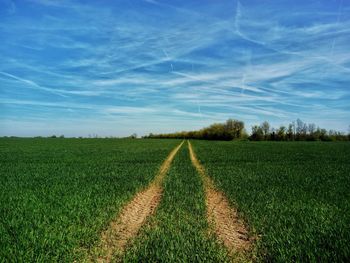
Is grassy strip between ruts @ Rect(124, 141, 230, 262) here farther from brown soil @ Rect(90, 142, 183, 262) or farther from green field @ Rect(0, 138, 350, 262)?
brown soil @ Rect(90, 142, 183, 262)

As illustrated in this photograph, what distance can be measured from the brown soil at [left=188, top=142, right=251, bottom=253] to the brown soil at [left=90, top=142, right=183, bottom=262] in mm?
1970

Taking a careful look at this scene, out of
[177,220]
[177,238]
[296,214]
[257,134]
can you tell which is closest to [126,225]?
[177,220]

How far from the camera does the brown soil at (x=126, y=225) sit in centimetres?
543

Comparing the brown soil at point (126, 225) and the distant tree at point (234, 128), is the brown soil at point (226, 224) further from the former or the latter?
the distant tree at point (234, 128)

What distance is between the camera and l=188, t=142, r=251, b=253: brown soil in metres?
5.86

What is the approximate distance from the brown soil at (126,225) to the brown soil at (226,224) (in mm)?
1970

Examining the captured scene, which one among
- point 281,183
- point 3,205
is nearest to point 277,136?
point 281,183

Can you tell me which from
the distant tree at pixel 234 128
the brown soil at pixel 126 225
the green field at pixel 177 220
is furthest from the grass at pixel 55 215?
the distant tree at pixel 234 128

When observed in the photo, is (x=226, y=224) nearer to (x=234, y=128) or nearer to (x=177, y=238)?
(x=177, y=238)

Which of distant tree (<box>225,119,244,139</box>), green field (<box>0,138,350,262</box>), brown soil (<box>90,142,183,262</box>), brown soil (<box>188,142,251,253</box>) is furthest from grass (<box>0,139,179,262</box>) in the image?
distant tree (<box>225,119,244,139</box>)

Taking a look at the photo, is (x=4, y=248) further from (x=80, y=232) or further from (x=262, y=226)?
(x=262, y=226)

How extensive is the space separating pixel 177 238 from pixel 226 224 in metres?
1.91

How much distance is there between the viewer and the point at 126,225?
23.4 ft

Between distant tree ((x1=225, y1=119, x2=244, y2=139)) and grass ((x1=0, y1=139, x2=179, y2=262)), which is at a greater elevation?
distant tree ((x1=225, y1=119, x2=244, y2=139))
